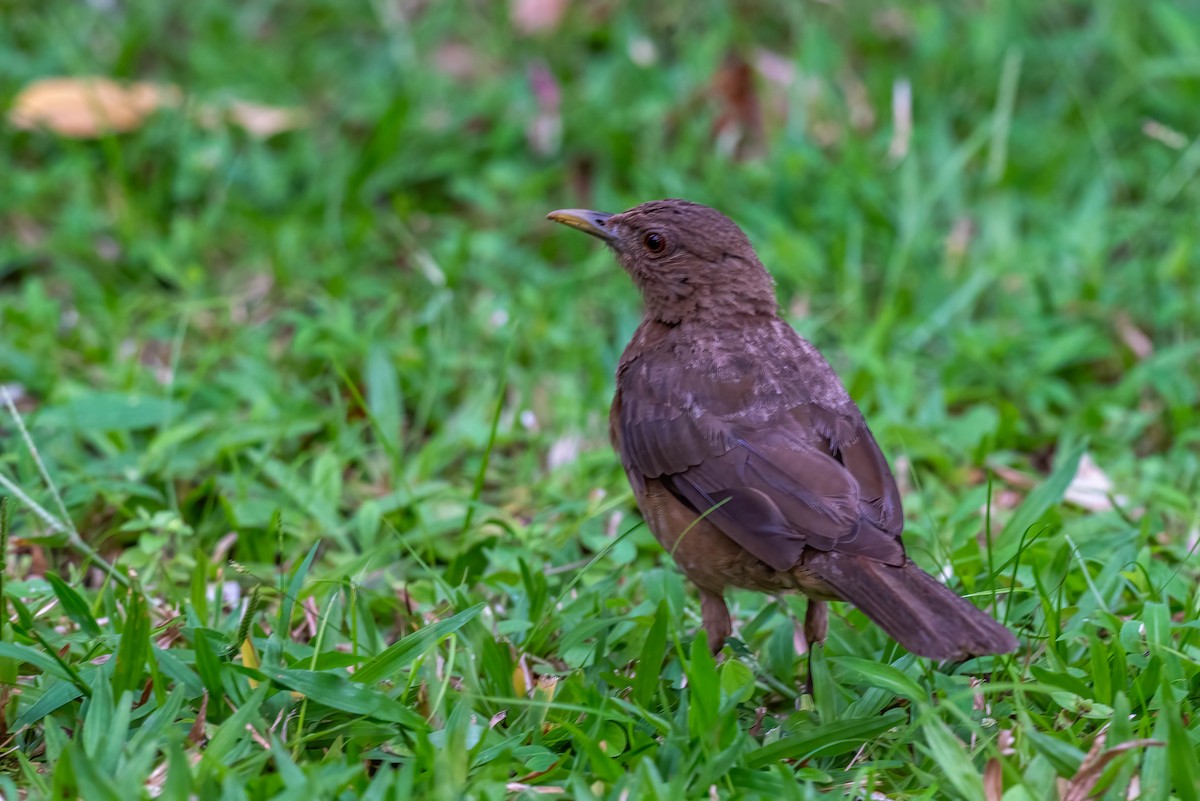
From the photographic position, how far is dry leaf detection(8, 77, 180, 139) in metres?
7.00

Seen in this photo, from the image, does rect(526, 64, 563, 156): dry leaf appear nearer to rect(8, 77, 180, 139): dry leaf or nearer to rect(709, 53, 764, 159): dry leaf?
rect(709, 53, 764, 159): dry leaf

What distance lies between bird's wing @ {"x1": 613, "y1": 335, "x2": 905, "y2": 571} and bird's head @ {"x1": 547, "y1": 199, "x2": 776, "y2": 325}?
32 cm

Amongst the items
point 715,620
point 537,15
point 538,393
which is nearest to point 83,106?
point 537,15

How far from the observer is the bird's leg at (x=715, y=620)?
4.25 meters

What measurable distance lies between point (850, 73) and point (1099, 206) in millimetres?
1683

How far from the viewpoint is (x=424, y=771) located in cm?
348

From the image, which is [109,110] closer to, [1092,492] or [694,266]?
[694,266]

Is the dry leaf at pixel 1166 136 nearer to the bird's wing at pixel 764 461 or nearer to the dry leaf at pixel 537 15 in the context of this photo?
the bird's wing at pixel 764 461

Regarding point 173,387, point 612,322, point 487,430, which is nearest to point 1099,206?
point 612,322

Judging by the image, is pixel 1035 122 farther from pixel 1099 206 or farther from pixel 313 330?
pixel 313 330

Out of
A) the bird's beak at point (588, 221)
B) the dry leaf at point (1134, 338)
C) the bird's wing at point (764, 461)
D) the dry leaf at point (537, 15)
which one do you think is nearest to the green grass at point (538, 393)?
the dry leaf at point (1134, 338)

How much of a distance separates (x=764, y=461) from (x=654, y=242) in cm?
111

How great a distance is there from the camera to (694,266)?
4789mm

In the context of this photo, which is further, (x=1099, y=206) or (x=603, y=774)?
(x=1099, y=206)
